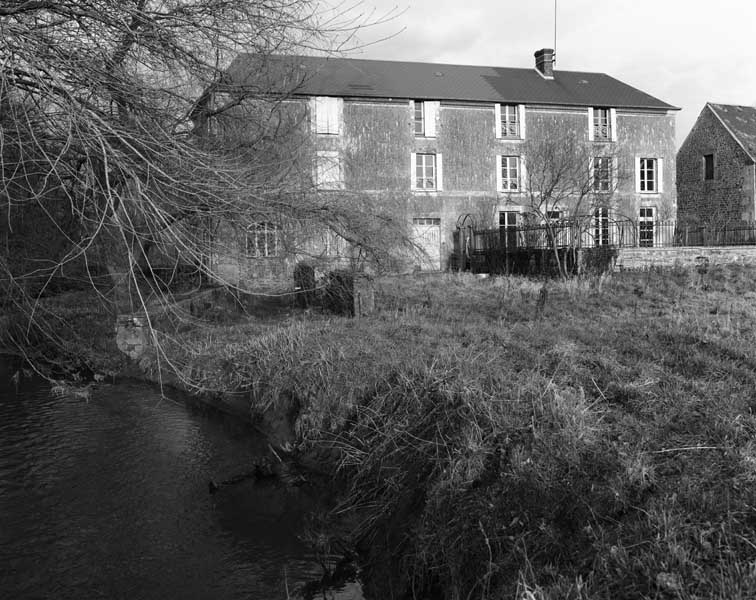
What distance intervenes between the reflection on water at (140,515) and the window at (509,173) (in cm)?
2156

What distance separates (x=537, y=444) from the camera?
15.5 ft

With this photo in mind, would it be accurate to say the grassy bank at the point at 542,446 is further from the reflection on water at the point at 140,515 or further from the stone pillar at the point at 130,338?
the stone pillar at the point at 130,338

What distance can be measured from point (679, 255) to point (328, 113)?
14.8 metres

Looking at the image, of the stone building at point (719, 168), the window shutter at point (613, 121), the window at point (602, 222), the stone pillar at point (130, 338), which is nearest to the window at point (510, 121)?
the window shutter at point (613, 121)

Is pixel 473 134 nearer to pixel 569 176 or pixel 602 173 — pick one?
pixel 569 176

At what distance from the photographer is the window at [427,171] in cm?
2742

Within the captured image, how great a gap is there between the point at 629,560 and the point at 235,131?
366 inches

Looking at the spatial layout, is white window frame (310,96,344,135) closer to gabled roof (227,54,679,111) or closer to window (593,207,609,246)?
gabled roof (227,54,679,111)

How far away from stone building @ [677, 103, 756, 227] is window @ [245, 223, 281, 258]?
25.8m

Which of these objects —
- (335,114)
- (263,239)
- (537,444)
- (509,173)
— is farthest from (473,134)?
(537,444)

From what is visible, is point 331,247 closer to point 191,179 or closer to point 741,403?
point 191,179

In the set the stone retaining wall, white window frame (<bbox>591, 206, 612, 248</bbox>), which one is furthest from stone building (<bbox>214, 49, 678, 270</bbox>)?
the stone retaining wall

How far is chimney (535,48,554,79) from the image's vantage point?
30.7 meters

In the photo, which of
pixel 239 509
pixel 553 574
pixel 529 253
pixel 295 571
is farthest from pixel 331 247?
pixel 529 253
